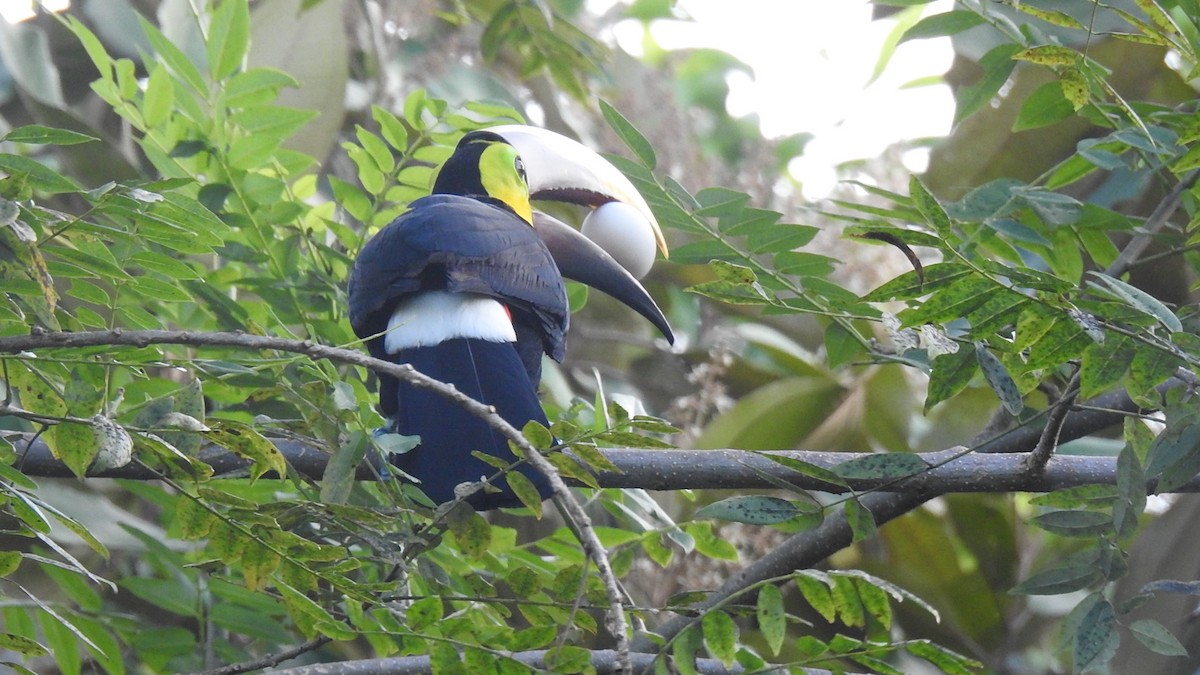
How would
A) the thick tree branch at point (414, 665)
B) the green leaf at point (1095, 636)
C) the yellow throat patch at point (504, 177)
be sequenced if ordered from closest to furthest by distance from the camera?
1. the green leaf at point (1095, 636)
2. the thick tree branch at point (414, 665)
3. the yellow throat patch at point (504, 177)

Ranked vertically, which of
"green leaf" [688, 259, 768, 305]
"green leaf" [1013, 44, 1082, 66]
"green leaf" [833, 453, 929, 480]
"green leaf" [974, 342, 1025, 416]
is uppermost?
"green leaf" [1013, 44, 1082, 66]

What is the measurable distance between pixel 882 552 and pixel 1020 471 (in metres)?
1.22

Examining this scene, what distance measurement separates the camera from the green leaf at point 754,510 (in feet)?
3.42

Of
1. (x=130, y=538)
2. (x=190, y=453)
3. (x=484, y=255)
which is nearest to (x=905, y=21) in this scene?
(x=484, y=255)

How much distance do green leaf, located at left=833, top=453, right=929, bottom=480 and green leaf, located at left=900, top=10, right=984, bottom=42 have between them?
50 centimetres

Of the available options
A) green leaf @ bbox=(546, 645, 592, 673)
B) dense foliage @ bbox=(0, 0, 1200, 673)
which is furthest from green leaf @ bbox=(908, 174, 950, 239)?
green leaf @ bbox=(546, 645, 592, 673)

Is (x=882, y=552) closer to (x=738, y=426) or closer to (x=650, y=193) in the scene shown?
(x=738, y=426)

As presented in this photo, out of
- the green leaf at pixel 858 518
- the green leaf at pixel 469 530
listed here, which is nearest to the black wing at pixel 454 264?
the green leaf at pixel 469 530

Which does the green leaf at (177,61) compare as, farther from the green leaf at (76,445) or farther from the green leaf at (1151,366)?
the green leaf at (1151,366)

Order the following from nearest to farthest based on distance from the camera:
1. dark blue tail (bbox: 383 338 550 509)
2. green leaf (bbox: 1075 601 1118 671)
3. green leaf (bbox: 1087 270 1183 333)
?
green leaf (bbox: 1087 270 1183 333) → green leaf (bbox: 1075 601 1118 671) → dark blue tail (bbox: 383 338 550 509)

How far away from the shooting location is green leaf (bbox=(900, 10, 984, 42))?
130cm

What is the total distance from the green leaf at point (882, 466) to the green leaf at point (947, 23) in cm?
50

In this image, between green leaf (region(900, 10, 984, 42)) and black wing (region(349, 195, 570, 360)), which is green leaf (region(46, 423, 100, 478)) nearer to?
black wing (region(349, 195, 570, 360))

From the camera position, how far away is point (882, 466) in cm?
108
